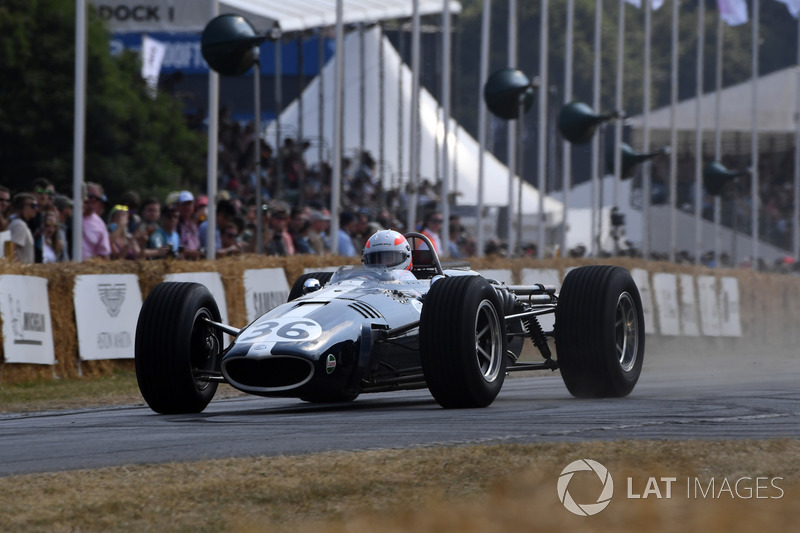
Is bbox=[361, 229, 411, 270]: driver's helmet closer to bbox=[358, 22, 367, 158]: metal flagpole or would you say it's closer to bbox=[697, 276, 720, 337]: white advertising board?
bbox=[697, 276, 720, 337]: white advertising board

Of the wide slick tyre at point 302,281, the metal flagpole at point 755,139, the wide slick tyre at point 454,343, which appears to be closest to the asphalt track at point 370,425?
the wide slick tyre at point 454,343

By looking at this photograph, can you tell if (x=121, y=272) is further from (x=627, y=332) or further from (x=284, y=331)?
(x=627, y=332)

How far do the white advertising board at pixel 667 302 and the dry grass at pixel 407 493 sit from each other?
17340 mm

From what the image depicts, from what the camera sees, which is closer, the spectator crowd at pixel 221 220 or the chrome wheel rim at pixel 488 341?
the chrome wheel rim at pixel 488 341

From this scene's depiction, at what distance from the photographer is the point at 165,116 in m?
29.3

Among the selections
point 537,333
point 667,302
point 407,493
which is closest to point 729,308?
point 667,302

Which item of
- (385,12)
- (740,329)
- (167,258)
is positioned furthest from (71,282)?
(740,329)

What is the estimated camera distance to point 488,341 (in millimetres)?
10359

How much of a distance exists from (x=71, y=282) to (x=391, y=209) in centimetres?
1568

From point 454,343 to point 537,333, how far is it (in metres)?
2.71

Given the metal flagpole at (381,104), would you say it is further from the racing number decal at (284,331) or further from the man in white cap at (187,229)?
the racing number decal at (284,331)

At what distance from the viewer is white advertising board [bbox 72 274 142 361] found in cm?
1461

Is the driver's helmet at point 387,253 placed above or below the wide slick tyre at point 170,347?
above

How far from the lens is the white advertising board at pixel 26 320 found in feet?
44.4
